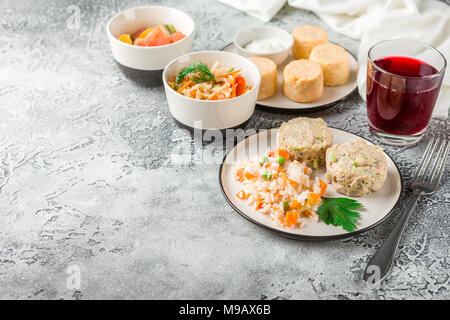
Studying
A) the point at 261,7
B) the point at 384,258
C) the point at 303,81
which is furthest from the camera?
the point at 261,7

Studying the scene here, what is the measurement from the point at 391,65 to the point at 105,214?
1146 mm

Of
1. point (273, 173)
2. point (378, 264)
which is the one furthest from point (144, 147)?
point (378, 264)

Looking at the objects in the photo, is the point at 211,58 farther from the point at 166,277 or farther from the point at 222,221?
the point at 166,277

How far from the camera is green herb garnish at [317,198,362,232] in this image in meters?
1.50

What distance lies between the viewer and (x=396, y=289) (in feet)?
4.54

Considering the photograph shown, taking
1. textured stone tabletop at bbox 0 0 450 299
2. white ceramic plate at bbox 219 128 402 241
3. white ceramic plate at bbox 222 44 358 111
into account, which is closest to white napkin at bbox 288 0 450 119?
white ceramic plate at bbox 222 44 358 111

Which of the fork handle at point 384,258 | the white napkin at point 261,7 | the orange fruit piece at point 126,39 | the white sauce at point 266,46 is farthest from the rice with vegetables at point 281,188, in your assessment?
the white napkin at point 261,7

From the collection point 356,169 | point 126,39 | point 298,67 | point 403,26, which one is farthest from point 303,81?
point 126,39

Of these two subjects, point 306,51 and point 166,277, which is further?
point 306,51

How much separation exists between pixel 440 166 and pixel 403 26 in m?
0.78

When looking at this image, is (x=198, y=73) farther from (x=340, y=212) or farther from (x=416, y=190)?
(x=416, y=190)

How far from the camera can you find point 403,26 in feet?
7.37

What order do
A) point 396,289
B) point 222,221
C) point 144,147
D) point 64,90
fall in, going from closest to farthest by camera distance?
1. point 396,289
2. point 222,221
3. point 144,147
4. point 64,90

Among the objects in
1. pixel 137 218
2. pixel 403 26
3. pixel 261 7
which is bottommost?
pixel 137 218
